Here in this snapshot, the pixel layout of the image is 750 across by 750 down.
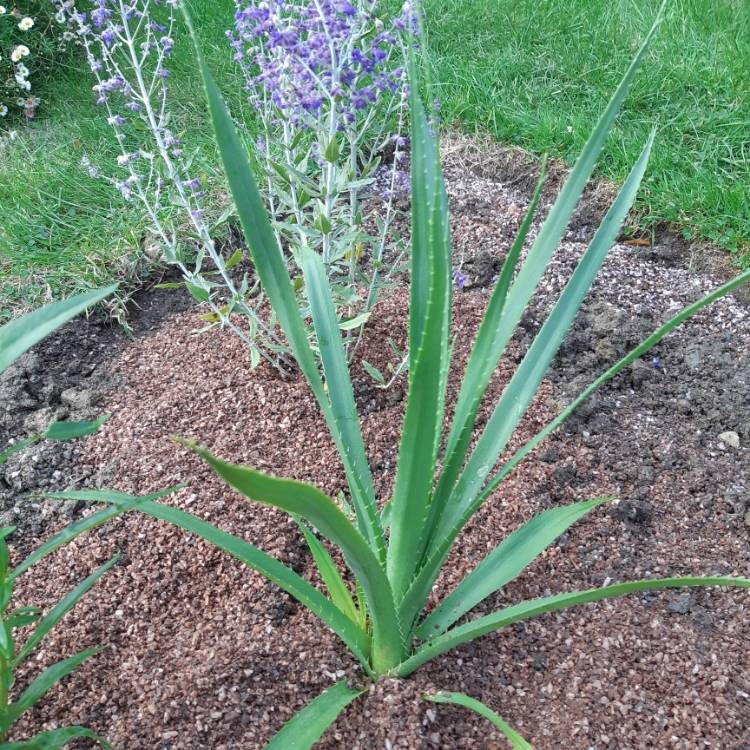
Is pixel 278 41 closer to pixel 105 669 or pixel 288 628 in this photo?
pixel 288 628

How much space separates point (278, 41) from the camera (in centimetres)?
171

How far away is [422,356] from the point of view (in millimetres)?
1040

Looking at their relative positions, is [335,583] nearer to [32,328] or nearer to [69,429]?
[69,429]

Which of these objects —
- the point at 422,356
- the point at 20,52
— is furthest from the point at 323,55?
the point at 20,52

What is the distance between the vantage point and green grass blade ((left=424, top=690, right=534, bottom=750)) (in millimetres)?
1169

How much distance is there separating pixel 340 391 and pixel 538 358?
0.35 meters

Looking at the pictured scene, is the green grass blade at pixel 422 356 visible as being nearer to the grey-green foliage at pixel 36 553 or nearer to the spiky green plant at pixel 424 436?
the spiky green plant at pixel 424 436

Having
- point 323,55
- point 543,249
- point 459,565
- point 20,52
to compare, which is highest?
point 323,55

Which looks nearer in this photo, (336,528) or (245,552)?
(336,528)

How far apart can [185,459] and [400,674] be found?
85 cm

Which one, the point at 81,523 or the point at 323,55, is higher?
the point at 323,55

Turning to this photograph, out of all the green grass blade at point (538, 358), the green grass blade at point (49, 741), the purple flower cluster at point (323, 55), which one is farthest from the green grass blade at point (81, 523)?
the purple flower cluster at point (323, 55)

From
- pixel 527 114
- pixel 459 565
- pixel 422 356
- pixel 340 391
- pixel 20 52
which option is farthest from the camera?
pixel 20 52

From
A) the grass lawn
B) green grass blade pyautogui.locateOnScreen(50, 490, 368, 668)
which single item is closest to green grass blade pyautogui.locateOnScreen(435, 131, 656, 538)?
green grass blade pyautogui.locateOnScreen(50, 490, 368, 668)
